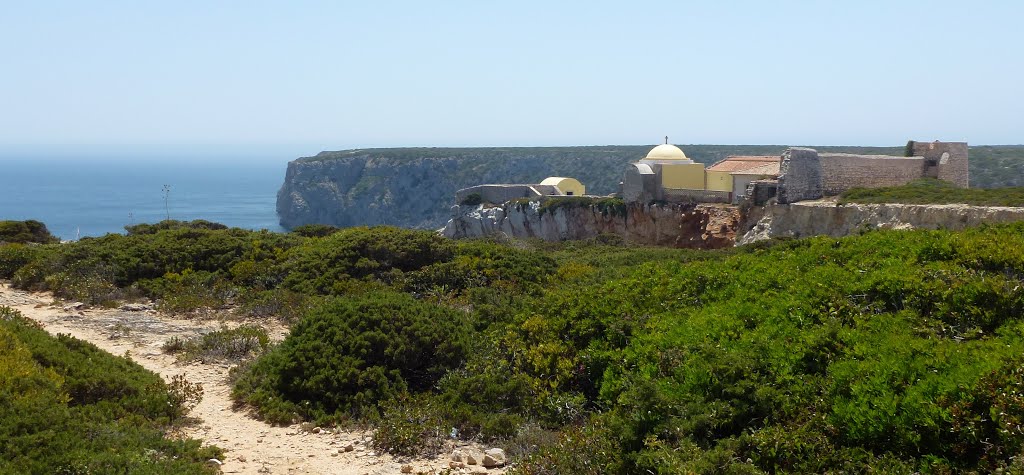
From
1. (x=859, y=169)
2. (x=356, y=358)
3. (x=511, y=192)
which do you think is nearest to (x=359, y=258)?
(x=356, y=358)

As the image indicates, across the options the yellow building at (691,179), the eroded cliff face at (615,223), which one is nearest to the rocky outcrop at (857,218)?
the eroded cliff face at (615,223)

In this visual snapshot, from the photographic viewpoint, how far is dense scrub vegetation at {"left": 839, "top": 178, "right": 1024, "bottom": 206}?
1975cm

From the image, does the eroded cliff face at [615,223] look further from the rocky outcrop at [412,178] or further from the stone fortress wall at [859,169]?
the rocky outcrop at [412,178]

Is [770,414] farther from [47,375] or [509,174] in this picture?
[509,174]

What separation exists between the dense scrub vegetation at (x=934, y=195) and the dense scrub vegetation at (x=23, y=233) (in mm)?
26297

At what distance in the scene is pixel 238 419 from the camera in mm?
7602

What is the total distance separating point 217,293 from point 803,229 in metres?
18.0

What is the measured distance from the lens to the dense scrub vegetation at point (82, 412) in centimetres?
544

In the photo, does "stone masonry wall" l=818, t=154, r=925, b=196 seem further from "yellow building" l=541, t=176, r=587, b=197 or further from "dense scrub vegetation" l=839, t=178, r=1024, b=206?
"yellow building" l=541, t=176, r=587, b=197

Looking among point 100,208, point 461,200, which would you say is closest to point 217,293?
point 461,200

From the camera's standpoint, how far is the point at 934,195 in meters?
21.8

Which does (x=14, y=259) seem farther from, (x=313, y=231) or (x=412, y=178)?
(x=412, y=178)

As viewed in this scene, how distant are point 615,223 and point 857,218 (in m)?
11.3

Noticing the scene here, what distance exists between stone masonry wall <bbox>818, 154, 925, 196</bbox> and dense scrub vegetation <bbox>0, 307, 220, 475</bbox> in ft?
79.9
